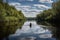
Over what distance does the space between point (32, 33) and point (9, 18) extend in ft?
2.93

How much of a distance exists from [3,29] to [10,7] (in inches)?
29.4

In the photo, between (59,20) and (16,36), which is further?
(59,20)

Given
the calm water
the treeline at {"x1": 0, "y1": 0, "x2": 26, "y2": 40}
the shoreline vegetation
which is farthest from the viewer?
the shoreline vegetation

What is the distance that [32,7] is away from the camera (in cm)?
570

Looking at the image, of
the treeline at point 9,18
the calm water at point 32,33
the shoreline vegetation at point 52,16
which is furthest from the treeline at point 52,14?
the treeline at point 9,18

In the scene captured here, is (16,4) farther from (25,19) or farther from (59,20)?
(59,20)

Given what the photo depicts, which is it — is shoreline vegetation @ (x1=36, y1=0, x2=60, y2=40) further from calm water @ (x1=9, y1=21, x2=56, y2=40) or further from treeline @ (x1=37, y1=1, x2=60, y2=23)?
calm water @ (x1=9, y1=21, x2=56, y2=40)

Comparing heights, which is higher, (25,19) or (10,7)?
(10,7)

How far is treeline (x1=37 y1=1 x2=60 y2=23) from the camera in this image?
18.4 ft

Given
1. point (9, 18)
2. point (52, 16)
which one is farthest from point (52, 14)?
point (9, 18)

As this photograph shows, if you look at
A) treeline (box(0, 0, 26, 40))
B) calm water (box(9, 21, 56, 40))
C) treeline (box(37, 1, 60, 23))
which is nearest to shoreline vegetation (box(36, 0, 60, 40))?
treeline (box(37, 1, 60, 23))

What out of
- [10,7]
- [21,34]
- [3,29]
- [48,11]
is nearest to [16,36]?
[21,34]

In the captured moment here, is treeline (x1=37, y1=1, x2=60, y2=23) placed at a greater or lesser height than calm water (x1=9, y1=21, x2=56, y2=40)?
greater

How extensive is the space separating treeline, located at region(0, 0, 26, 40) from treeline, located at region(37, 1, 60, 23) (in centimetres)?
60
